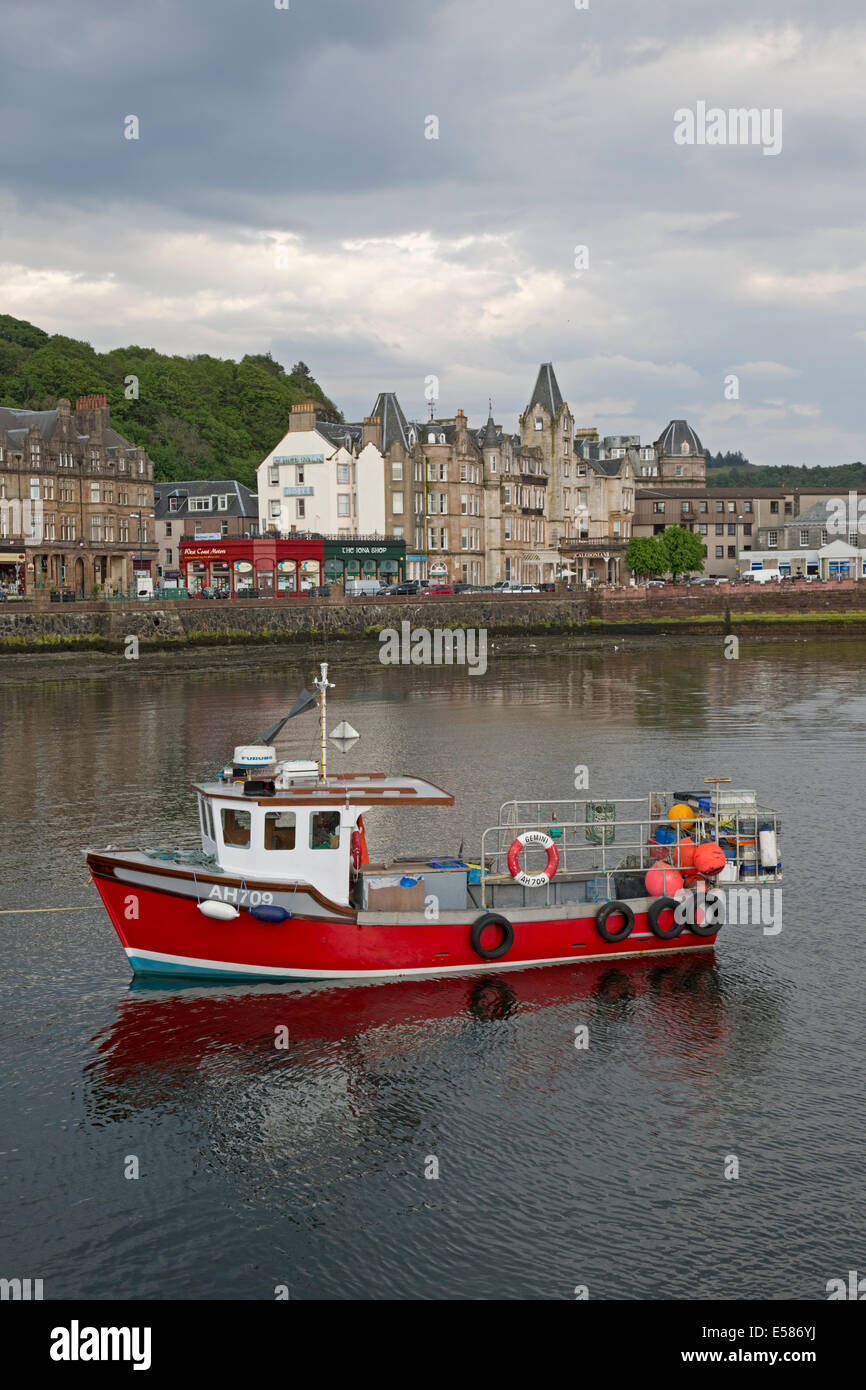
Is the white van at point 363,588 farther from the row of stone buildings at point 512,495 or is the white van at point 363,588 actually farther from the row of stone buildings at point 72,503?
the row of stone buildings at point 72,503

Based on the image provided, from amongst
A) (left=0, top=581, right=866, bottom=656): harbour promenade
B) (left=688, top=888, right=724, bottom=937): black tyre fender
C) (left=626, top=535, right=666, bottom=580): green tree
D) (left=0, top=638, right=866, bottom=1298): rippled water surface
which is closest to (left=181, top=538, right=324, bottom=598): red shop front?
(left=0, top=581, right=866, bottom=656): harbour promenade

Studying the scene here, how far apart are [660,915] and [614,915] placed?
0.87 metres

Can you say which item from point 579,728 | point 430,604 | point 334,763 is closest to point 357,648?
point 430,604

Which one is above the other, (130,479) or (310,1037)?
(130,479)

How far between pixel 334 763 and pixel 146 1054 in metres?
25.7

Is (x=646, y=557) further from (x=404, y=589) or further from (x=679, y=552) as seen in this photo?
(x=404, y=589)

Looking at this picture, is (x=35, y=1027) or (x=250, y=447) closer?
(x=35, y=1027)

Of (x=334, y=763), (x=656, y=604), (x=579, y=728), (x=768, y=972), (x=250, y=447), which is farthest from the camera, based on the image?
(x=250, y=447)

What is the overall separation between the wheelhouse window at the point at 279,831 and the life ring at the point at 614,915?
5.73 meters

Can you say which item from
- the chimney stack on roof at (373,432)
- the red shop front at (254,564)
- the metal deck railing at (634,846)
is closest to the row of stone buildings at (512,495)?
the chimney stack on roof at (373,432)

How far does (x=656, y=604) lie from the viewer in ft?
361

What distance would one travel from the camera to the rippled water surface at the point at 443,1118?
14234 millimetres

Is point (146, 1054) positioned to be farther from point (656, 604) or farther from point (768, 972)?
point (656, 604)

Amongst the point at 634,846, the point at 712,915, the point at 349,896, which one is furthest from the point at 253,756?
the point at 712,915
